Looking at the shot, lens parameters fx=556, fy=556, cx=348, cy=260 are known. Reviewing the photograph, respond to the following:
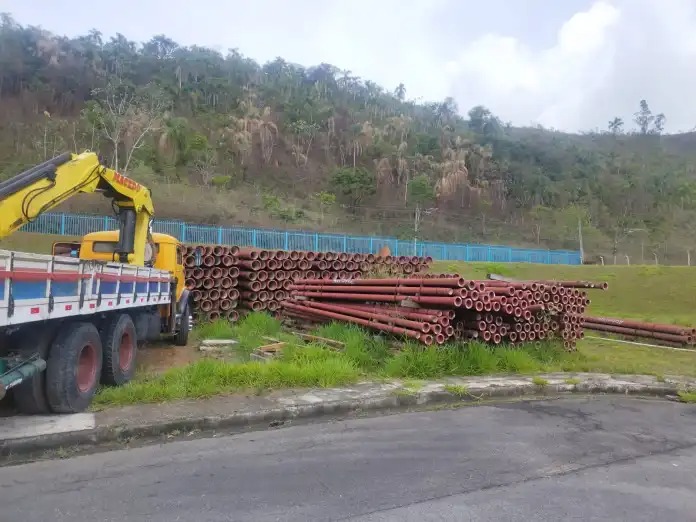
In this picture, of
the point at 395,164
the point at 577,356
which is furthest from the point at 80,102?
the point at 577,356

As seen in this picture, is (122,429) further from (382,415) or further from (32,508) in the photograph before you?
(382,415)

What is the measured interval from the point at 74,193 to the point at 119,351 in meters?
2.10

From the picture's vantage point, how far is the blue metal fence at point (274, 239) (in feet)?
83.4

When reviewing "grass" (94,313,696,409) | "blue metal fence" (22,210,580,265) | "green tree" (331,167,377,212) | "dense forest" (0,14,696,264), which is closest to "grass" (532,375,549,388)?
"grass" (94,313,696,409)

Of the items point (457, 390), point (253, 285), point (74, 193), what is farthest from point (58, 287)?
point (253, 285)

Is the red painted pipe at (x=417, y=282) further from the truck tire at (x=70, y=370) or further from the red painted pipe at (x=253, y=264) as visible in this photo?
the truck tire at (x=70, y=370)

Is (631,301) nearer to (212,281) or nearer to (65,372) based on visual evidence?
(212,281)

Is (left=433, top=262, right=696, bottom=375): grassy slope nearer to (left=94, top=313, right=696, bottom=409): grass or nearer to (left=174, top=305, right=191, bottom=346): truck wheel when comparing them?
(left=94, top=313, right=696, bottom=409): grass

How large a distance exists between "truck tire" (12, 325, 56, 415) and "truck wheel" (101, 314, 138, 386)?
119 centimetres

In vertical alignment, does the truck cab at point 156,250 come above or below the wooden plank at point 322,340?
above

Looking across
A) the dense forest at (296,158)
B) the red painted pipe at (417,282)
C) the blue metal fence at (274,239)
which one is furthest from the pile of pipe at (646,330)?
the dense forest at (296,158)

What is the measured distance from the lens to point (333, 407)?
6.55m

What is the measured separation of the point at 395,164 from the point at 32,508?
61.3 m

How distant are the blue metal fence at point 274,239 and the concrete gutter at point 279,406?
13277mm
